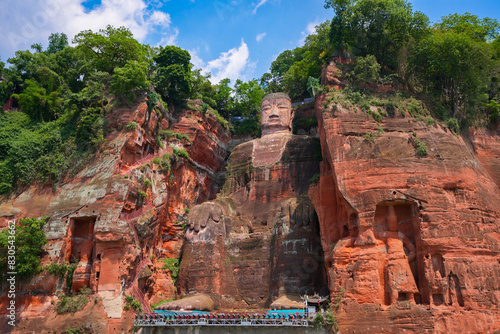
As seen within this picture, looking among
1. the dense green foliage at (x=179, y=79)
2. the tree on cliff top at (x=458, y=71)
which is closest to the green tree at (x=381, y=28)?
the dense green foliage at (x=179, y=79)

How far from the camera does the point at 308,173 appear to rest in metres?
27.2

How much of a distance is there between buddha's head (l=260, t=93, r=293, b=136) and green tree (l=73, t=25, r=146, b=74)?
388 inches

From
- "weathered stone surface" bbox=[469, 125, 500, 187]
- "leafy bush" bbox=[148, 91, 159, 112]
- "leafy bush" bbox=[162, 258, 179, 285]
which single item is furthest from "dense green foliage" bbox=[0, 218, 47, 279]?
"weathered stone surface" bbox=[469, 125, 500, 187]

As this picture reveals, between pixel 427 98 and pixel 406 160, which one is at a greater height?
pixel 427 98

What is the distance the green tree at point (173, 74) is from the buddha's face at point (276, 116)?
236 inches

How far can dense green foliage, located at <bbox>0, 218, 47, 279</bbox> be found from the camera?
68.7 feet

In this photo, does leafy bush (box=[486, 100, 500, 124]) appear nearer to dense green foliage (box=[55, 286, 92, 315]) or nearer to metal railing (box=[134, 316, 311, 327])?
metal railing (box=[134, 316, 311, 327])

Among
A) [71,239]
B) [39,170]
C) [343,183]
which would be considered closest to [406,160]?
[343,183]

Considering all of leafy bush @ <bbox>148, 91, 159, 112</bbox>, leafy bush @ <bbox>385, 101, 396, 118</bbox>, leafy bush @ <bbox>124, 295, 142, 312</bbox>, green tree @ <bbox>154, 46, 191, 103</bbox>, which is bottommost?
leafy bush @ <bbox>124, 295, 142, 312</bbox>

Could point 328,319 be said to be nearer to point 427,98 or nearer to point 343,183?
point 343,183

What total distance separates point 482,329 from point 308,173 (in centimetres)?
1325

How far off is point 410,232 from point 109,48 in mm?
23024

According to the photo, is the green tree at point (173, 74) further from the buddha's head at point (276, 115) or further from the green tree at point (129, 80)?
the buddha's head at point (276, 115)

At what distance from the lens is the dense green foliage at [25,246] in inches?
825
